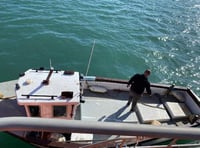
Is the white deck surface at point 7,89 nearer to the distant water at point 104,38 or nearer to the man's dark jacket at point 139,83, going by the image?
the distant water at point 104,38

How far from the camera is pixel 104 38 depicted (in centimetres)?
1898

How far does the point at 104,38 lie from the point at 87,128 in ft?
57.0

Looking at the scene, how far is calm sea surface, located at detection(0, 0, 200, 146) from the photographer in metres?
15.8

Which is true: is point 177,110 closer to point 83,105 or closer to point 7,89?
point 83,105

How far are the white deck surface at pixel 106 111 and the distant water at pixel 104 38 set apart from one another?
4.16 metres

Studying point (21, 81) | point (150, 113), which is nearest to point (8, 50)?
point (21, 81)

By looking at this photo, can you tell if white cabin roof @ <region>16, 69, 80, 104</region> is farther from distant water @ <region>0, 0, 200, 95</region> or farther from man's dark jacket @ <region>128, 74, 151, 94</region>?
distant water @ <region>0, 0, 200, 95</region>

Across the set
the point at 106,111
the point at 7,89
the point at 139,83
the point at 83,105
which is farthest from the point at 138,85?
the point at 7,89

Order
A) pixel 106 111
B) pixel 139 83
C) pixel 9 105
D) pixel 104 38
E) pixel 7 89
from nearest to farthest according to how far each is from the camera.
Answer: pixel 9 105 → pixel 139 83 → pixel 7 89 → pixel 106 111 → pixel 104 38

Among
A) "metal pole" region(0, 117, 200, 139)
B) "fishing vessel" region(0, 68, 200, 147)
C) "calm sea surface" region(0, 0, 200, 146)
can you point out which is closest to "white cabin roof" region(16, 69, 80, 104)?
"fishing vessel" region(0, 68, 200, 147)

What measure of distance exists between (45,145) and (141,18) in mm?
16574

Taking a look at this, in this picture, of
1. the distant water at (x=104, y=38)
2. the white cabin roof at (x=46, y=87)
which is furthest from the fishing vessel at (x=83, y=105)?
the distant water at (x=104, y=38)

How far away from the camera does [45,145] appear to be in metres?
9.20

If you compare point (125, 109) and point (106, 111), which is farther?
point (125, 109)
